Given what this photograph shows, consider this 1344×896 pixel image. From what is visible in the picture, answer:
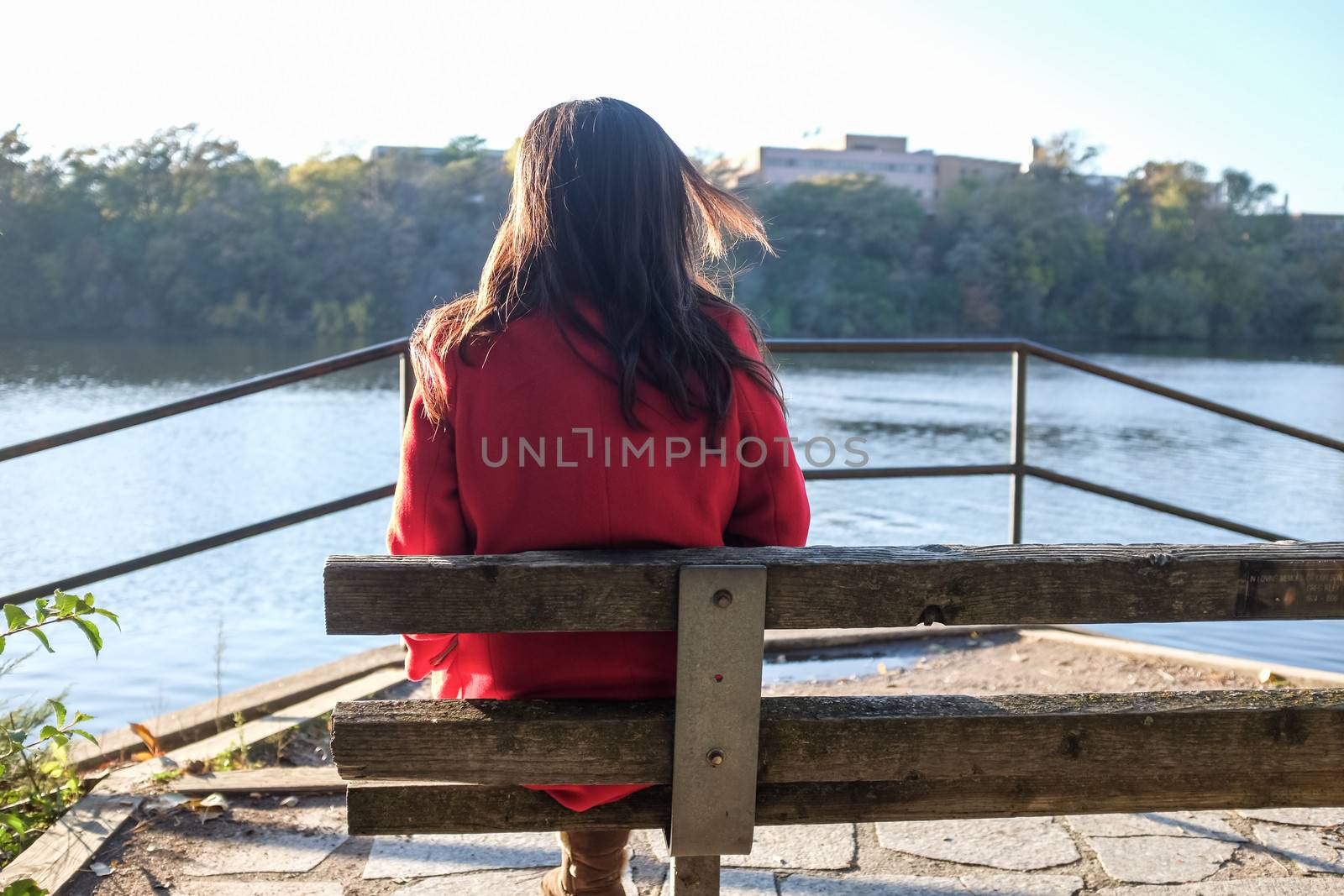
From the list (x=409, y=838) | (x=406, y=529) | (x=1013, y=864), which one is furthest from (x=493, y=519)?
(x=1013, y=864)

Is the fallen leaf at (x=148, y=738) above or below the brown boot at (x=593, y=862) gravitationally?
below

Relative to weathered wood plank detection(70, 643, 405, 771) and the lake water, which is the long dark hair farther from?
the lake water

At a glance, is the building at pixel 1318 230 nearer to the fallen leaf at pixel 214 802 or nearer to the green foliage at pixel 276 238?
the green foliage at pixel 276 238

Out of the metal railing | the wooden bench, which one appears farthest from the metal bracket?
the metal railing

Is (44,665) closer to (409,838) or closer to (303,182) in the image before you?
(409,838)

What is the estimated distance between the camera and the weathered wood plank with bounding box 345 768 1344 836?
1.20 meters

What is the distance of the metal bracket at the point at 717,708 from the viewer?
44.5 inches

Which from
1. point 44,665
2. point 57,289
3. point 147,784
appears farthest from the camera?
point 57,289

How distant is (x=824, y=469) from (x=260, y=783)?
1821mm

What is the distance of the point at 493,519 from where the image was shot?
1.29 m

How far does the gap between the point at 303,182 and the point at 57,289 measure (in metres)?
18.8

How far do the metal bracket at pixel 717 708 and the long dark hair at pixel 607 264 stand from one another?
24cm

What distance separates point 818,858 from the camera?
203 cm

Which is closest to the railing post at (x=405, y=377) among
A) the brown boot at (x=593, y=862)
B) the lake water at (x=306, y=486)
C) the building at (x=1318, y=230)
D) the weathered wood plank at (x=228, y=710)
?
the weathered wood plank at (x=228, y=710)
